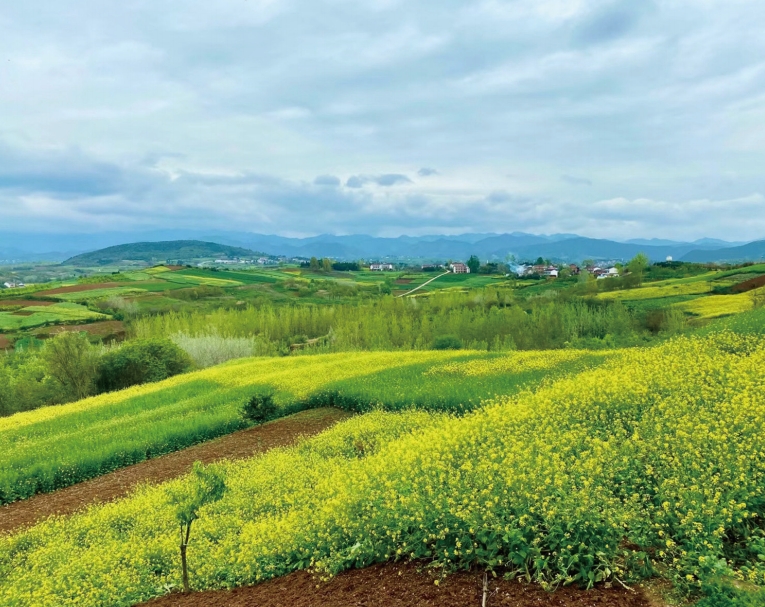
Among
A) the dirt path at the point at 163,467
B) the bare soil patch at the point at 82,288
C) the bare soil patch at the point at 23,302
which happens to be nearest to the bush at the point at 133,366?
the dirt path at the point at 163,467

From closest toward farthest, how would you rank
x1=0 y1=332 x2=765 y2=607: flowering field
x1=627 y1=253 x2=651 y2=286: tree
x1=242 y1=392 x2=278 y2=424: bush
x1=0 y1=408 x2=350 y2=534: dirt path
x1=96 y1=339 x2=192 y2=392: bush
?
x1=0 y1=332 x2=765 y2=607: flowering field
x1=0 y1=408 x2=350 y2=534: dirt path
x1=242 y1=392 x2=278 y2=424: bush
x1=96 y1=339 x2=192 y2=392: bush
x1=627 y1=253 x2=651 y2=286: tree

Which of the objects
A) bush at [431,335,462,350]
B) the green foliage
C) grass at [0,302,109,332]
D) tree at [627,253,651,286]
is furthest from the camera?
tree at [627,253,651,286]

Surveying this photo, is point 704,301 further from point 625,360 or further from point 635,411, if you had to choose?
point 635,411

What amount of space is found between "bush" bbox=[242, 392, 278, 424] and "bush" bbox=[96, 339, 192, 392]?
21.6m

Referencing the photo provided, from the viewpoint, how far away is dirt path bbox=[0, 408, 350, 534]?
13648 mm

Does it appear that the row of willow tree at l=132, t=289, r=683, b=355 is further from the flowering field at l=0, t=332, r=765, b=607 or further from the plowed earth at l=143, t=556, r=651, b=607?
the plowed earth at l=143, t=556, r=651, b=607

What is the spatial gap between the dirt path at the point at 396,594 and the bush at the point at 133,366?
33268 millimetres

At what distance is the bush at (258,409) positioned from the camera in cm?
1922

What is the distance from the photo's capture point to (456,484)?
22.4ft

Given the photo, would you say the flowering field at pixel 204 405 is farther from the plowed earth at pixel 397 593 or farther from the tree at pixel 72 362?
the plowed earth at pixel 397 593

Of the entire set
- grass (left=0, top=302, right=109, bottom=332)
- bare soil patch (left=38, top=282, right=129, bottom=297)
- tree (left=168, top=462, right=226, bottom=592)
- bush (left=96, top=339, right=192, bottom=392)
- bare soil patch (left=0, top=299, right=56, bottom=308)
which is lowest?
bush (left=96, top=339, right=192, bottom=392)

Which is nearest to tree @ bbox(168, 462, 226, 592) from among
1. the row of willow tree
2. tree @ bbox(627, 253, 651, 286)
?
the row of willow tree

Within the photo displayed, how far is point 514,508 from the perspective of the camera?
20.2 ft

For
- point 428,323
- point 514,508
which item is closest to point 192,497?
point 514,508
